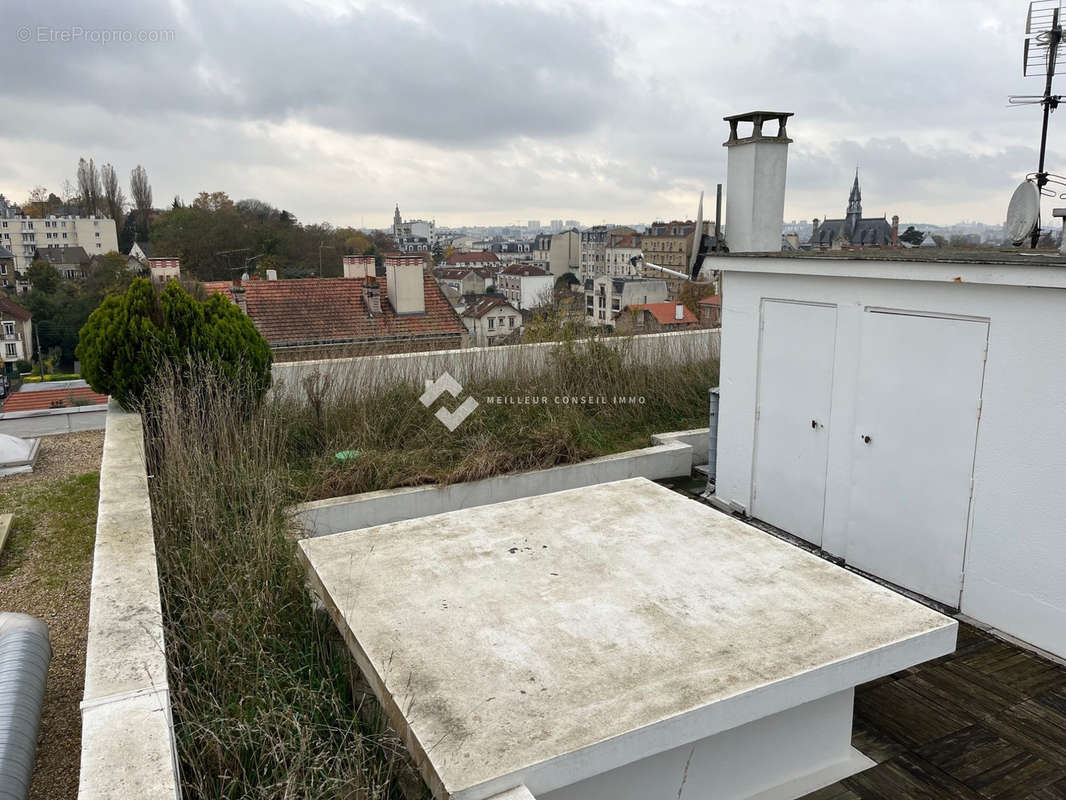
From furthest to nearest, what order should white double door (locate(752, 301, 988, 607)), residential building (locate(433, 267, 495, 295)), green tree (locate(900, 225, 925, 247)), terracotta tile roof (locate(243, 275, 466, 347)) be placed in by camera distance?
residential building (locate(433, 267, 495, 295))
terracotta tile roof (locate(243, 275, 466, 347))
green tree (locate(900, 225, 925, 247))
white double door (locate(752, 301, 988, 607))

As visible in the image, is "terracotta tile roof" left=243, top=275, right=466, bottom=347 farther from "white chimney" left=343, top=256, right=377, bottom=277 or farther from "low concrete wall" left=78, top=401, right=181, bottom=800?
"low concrete wall" left=78, top=401, right=181, bottom=800

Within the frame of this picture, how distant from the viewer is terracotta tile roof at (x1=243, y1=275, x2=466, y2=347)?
18.3 m

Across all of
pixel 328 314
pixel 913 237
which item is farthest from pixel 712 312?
pixel 328 314

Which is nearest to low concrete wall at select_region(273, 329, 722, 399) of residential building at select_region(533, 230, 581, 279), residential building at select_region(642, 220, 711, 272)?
residential building at select_region(642, 220, 711, 272)

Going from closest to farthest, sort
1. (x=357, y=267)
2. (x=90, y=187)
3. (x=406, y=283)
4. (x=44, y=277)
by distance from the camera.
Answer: (x=406, y=283), (x=357, y=267), (x=44, y=277), (x=90, y=187)

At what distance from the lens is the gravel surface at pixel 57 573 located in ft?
10.5

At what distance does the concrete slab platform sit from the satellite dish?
343 cm

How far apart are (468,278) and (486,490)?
77606 mm

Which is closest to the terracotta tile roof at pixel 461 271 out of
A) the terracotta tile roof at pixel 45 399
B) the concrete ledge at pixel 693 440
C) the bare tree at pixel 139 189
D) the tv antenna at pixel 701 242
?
the bare tree at pixel 139 189

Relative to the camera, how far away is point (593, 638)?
295cm

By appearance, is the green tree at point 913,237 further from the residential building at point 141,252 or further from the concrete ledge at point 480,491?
the residential building at point 141,252

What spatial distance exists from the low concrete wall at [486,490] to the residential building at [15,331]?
4758cm

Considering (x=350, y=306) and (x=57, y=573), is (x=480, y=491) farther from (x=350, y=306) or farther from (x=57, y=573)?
(x=350, y=306)

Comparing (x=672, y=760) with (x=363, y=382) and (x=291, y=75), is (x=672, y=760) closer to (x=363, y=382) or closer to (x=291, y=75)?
(x=363, y=382)
